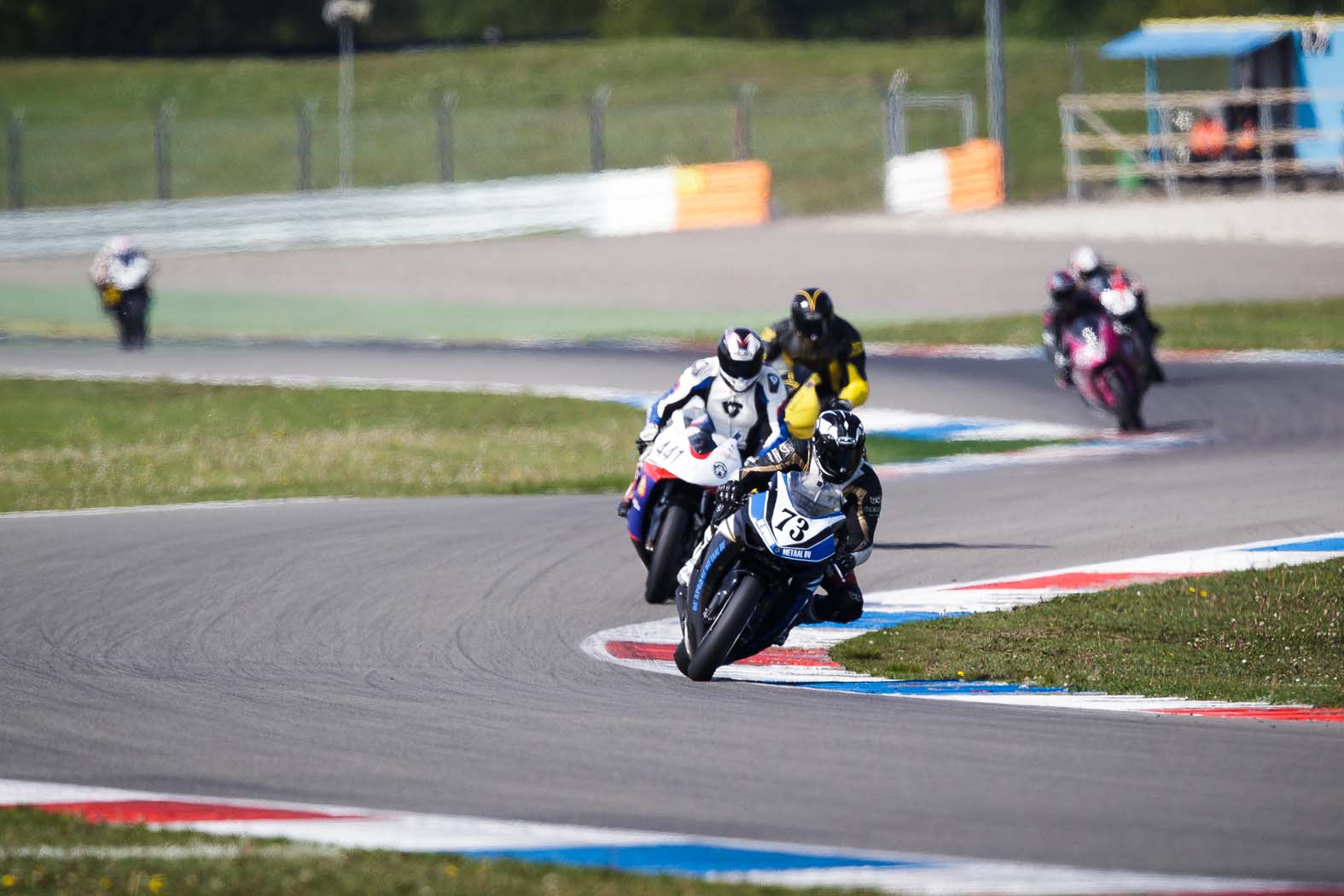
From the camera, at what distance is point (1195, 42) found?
4112 cm


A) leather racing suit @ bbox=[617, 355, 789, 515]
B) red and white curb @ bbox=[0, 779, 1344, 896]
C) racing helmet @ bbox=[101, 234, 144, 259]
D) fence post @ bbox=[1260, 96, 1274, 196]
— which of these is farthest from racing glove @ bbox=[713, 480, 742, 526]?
fence post @ bbox=[1260, 96, 1274, 196]

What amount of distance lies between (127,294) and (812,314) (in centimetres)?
1517

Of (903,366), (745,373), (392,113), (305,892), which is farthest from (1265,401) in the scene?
(392,113)

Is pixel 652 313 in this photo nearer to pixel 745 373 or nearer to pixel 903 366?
pixel 903 366

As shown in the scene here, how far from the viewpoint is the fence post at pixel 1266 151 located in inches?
1462

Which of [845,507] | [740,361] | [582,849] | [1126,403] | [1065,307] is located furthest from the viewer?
[1065,307]

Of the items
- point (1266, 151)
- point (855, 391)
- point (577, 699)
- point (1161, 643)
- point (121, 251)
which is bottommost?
point (1161, 643)

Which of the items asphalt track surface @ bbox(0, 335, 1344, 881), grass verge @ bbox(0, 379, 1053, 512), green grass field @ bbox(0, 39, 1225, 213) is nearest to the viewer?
asphalt track surface @ bbox(0, 335, 1344, 881)

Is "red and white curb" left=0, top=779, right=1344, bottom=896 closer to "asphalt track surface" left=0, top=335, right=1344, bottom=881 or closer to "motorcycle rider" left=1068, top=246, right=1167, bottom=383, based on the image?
"asphalt track surface" left=0, top=335, right=1344, bottom=881

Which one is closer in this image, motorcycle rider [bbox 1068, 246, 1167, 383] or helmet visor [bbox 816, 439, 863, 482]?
helmet visor [bbox 816, 439, 863, 482]

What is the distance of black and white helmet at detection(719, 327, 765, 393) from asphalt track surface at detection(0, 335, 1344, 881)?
4.45 feet

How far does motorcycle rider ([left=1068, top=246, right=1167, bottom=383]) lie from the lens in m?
18.4

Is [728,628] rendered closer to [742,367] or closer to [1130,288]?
[742,367]

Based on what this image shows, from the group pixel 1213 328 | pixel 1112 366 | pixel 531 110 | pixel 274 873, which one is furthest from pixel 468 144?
pixel 274 873
